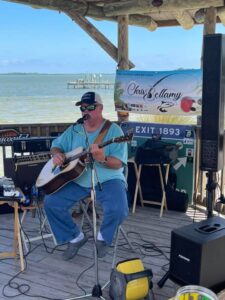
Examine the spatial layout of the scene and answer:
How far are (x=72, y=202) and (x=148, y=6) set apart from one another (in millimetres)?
2720

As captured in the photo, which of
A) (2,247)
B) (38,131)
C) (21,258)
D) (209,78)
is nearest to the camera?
(209,78)

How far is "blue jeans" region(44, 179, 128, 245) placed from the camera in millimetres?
2826

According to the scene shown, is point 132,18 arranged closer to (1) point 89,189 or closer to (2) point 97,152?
(1) point 89,189

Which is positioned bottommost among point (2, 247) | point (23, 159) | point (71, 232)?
point (2, 247)

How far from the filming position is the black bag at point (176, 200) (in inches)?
Answer: 161

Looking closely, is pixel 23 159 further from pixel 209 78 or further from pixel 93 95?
pixel 209 78

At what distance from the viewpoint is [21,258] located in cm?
282

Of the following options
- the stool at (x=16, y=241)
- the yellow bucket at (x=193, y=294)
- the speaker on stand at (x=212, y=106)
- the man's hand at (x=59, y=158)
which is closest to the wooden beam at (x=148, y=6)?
the speaker on stand at (x=212, y=106)

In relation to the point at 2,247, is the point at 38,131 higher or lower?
higher

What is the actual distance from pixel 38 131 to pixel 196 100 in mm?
1900

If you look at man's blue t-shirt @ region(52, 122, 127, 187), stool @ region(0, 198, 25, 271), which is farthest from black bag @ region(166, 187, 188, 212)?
stool @ region(0, 198, 25, 271)

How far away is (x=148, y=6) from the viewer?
14.9 ft

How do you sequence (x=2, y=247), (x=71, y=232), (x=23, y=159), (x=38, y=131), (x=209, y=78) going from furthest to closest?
(x=38, y=131) < (x=23, y=159) < (x=2, y=247) < (x=71, y=232) < (x=209, y=78)

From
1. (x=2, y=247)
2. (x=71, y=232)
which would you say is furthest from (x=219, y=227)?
(x=2, y=247)
